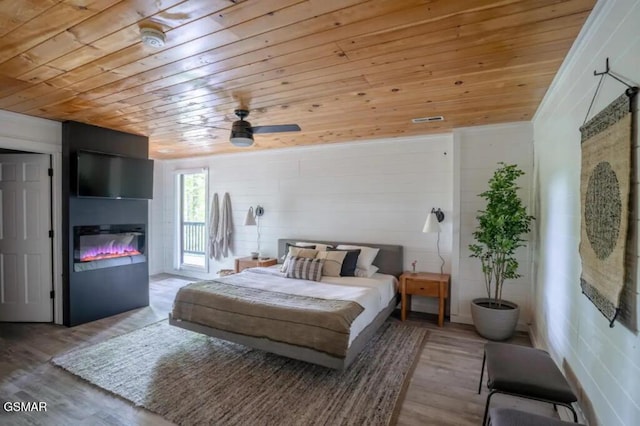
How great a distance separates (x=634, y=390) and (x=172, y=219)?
7354 mm

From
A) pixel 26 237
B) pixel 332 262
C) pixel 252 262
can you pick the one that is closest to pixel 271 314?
pixel 332 262

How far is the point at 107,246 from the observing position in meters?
4.52

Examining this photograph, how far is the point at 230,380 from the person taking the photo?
2.87 metres

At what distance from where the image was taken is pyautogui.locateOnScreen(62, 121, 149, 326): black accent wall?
4070 mm

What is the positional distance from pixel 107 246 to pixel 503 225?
16.6 ft

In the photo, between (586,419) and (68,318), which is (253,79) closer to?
(586,419)

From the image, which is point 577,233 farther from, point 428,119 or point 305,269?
point 305,269

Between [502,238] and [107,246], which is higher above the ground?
[502,238]

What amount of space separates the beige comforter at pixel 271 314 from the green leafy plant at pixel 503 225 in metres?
1.83

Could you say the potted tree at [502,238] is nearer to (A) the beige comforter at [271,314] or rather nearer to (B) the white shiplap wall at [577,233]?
(B) the white shiplap wall at [577,233]

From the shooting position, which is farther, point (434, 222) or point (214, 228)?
point (214, 228)

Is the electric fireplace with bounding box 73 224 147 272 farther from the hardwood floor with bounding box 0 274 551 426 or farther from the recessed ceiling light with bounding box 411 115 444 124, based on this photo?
the recessed ceiling light with bounding box 411 115 444 124
